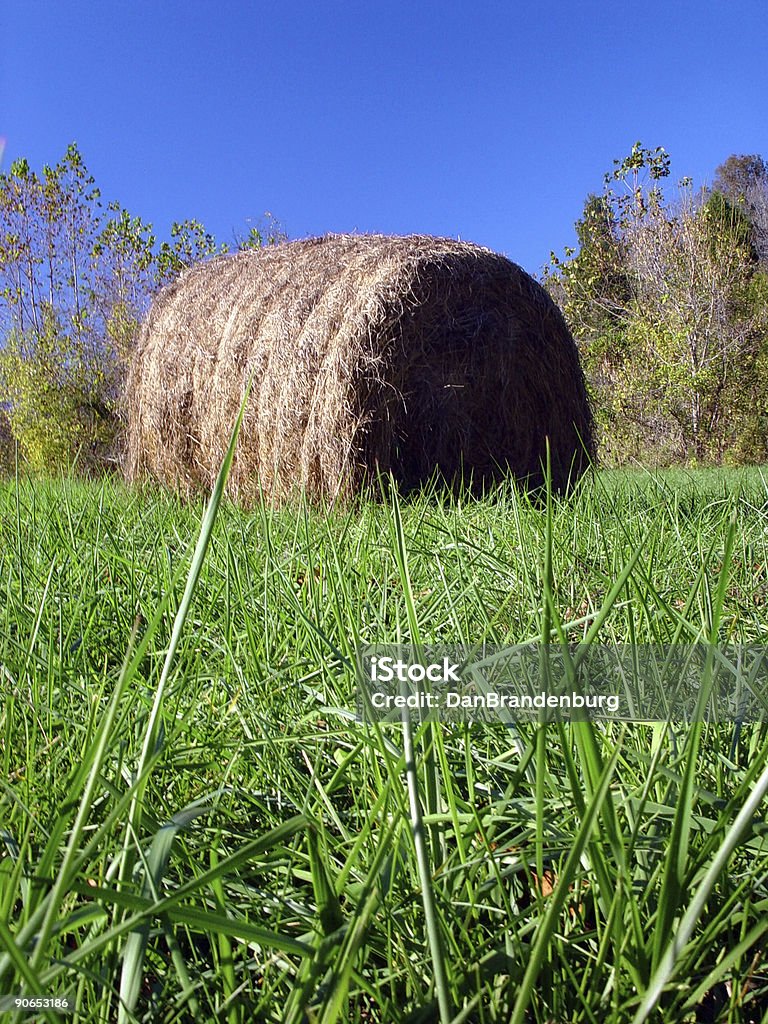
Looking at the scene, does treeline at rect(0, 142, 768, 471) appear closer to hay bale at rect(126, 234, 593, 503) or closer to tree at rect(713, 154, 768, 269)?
hay bale at rect(126, 234, 593, 503)

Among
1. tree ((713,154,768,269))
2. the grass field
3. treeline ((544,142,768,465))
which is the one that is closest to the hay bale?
the grass field

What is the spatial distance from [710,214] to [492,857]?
1524cm

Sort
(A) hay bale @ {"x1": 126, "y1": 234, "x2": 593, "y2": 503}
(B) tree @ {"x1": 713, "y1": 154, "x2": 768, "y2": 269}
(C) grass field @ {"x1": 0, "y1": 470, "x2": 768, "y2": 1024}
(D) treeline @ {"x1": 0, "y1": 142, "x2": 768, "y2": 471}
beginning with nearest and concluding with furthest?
(C) grass field @ {"x1": 0, "y1": 470, "x2": 768, "y2": 1024} → (A) hay bale @ {"x1": 126, "y1": 234, "x2": 593, "y2": 503} → (D) treeline @ {"x1": 0, "y1": 142, "x2": 768, "y2": 471} → (B) tree @ {"x1": 713, "y1": 154, "x2": 768, "y2": 269}

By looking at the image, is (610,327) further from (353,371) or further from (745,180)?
(745,180)

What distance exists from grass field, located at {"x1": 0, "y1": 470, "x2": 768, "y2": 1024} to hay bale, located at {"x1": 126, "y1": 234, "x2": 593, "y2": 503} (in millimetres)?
2481

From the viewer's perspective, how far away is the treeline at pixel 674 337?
12.5 meters

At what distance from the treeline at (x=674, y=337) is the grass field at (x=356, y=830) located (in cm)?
1133

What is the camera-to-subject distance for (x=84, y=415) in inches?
395

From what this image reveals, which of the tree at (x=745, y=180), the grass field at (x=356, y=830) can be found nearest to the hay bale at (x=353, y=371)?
the grass field at (x=356, y=830)

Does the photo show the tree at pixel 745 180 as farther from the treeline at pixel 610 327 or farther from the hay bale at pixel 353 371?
the hay bale at pixel 353 371

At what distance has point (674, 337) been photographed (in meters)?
12.1

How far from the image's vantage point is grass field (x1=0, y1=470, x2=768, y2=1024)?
0.54 meters

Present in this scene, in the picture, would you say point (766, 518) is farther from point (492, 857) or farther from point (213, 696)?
point (492, 857)

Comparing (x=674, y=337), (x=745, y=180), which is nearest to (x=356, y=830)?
(x=674, y=337)
